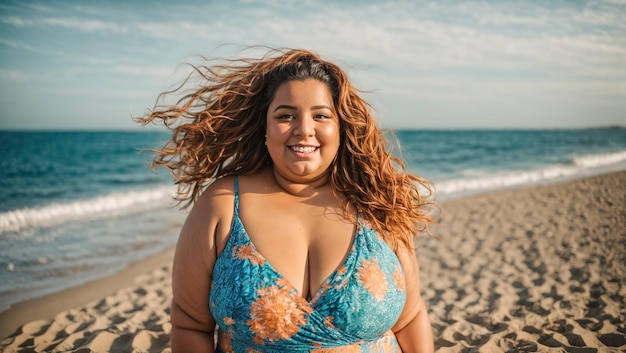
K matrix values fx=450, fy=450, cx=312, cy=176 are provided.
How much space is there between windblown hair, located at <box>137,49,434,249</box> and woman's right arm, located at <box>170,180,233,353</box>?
0.36 metres

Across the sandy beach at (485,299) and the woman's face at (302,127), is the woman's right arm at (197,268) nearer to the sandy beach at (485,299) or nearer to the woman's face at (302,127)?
the woman's face at (302,127)

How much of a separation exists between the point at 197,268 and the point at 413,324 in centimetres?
119

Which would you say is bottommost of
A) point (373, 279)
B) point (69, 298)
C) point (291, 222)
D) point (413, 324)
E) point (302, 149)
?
point (69, 298)

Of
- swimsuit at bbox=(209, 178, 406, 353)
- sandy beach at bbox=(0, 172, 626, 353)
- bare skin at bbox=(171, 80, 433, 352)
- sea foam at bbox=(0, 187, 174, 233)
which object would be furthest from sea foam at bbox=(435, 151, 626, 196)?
swimsuit at bbox=(209, 178, 406, 353)

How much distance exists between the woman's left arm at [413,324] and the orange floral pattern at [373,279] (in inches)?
12.1

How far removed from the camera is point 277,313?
6.38 ft

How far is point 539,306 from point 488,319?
2.11ft

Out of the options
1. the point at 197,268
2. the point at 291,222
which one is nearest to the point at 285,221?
the point at 291,222

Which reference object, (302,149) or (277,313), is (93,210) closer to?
(302,149)

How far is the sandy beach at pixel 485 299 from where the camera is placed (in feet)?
12.1

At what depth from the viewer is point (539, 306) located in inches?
173

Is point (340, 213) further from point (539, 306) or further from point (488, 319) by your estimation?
point (539, 306)

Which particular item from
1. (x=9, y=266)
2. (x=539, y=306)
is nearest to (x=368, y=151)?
(x=539, y=306)

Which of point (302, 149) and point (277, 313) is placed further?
point (302, 149)
